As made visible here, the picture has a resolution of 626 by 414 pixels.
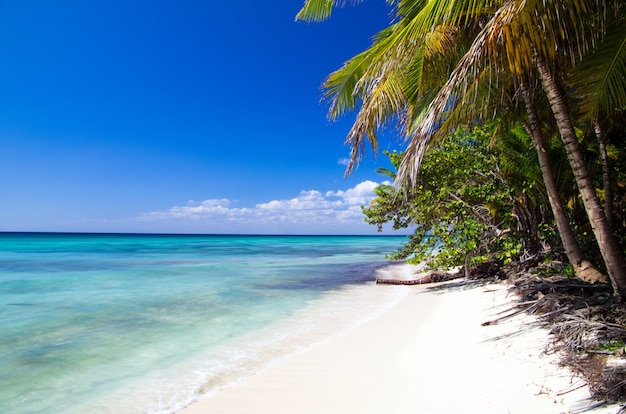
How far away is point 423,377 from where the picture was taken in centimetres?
364

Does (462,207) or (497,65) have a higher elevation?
(497,65)

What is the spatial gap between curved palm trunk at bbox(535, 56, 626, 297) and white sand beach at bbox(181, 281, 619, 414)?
979mm

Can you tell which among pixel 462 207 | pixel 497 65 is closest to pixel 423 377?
Result: pixel 497 65

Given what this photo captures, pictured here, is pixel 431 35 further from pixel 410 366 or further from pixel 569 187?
pixel 569 187

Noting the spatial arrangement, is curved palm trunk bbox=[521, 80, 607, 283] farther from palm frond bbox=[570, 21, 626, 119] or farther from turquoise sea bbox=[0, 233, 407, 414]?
turquoise sea bbox=[0, 233, 407, 414]

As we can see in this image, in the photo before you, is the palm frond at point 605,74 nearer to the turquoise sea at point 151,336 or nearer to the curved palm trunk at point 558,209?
the curved palm trunk at point 558,209

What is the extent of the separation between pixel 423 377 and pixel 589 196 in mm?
2515

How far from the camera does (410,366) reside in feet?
13.2

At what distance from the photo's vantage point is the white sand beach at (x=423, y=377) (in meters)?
2.85

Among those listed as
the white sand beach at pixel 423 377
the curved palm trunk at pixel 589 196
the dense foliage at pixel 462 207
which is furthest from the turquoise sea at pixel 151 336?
the curved palm trunk at pixel 589 196

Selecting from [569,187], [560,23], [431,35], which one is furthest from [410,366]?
[569,187]

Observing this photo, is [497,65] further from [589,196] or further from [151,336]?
[151,336]

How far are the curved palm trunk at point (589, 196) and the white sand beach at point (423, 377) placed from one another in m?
0.98

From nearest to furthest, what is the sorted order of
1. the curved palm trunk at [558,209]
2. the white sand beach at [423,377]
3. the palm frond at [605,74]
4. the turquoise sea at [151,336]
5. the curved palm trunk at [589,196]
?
the white sand beach at [423,377] → the palm frond at [605,74] → the curved palm trunk at [589,196] → the turquoise sea at [151,336] → the curved palm trunk at [558,209]
